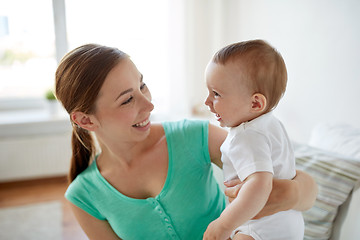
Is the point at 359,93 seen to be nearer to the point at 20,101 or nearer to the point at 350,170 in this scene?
the point at 350,170

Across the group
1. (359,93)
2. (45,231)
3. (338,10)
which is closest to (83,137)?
(359,93)

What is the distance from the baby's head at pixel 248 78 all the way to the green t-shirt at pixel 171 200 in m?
0.29

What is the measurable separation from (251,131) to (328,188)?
524 millimetres

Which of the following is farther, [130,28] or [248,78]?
[130,28]

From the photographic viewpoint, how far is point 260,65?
84cm

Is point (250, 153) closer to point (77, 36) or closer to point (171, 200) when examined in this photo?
point (171, 200)

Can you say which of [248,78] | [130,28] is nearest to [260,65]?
[248,78]

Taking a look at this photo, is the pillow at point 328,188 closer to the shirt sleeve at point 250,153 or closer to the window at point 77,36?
the shirt sleeve at point 250,153

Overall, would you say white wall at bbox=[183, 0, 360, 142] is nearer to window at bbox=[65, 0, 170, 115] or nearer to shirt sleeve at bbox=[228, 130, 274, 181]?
window at bbox=[65, 0, 170, 115]

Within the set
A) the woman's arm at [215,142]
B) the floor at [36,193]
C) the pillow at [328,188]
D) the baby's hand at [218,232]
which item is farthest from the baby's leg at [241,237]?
the floor at [36,193]

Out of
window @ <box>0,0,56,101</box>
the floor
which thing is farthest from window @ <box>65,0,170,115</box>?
the floor

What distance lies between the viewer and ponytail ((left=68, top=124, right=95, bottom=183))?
1264 mm

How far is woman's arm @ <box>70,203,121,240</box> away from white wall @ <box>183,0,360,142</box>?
1388 mm

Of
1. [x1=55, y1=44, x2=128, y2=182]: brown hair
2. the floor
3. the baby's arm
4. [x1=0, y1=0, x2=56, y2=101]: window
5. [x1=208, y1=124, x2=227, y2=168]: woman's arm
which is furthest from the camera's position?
[x1=0, y1=0, x2=56, y2=101]: window
